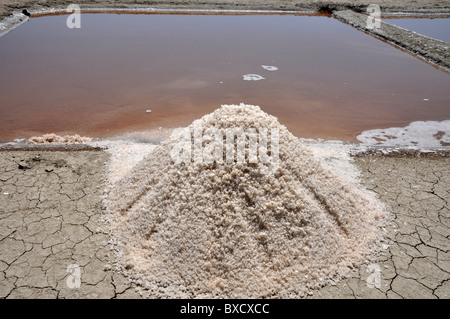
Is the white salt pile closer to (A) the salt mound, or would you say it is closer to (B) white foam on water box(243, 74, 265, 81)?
(A) the salt mound

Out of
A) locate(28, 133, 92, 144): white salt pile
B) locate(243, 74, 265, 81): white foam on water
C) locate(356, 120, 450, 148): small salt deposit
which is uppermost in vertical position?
locate(243, 74, 265, 81): white foam on water

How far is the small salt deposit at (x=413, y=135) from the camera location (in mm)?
4695

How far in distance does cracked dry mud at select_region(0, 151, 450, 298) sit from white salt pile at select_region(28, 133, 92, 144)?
0.32 m

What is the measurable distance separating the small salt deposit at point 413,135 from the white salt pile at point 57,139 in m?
4.01

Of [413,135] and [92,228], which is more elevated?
[413,135]

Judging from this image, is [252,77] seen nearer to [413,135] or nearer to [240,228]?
[413,135]

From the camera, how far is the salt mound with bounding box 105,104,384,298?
94.5 inches

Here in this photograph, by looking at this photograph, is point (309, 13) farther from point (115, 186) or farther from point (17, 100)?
point (115, 186)

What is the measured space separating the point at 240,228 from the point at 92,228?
1.39 m

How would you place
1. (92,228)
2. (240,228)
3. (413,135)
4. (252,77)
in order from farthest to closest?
(252,77) → (413,135) → (92,228) → (240,228)

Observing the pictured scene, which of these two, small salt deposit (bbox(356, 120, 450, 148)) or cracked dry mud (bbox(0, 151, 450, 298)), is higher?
small salt deposit (bbox(356, 120, 450, 148))

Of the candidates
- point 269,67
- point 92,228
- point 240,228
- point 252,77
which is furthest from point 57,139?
point 269,67

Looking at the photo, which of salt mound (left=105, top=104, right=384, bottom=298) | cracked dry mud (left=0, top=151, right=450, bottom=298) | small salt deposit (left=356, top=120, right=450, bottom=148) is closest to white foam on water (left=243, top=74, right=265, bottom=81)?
small salt deposit (left=356, top=120, right=450, bottom=148)

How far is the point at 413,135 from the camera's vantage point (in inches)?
194
